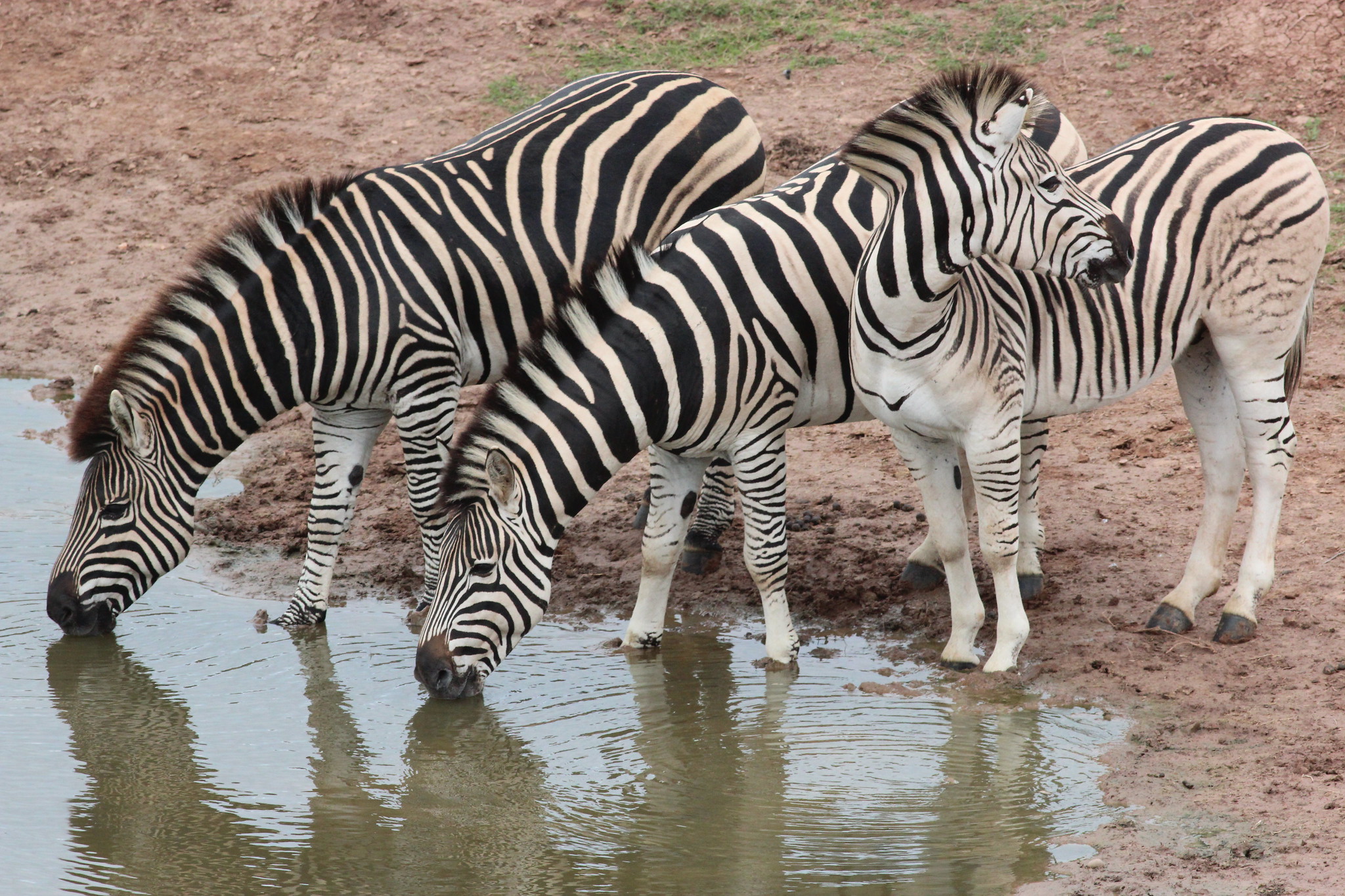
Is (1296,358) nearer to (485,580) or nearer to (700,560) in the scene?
(700,560)

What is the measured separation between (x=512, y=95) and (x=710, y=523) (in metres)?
6.87

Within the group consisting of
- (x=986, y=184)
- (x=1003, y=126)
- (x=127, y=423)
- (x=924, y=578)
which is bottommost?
(x=924, y=578)

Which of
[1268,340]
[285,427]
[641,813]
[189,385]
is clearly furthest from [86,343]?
[1268,340]

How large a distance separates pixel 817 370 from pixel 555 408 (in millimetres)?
1417

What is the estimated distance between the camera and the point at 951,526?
6.50 meters

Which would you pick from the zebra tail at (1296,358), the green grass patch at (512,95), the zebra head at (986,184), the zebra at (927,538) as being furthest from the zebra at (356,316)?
the green grass patch at (512,95)

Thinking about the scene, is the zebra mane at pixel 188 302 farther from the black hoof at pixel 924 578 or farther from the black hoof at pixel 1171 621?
the black hoof at pixel 1171 621

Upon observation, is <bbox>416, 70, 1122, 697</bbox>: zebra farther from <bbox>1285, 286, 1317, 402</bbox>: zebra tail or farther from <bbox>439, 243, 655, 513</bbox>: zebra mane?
<bbox>1285, 286, 1317, 402</bbox>: zebra tail

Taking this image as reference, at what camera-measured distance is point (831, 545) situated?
8055mm

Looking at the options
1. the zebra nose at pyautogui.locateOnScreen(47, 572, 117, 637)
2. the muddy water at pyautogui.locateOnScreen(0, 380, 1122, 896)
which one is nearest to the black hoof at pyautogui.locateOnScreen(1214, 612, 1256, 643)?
the muddy water at pyautogui.locateOnScreen(0, 380, 1122, 896)

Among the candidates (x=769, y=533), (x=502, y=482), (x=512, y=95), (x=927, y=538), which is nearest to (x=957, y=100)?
(x=769, y=533)

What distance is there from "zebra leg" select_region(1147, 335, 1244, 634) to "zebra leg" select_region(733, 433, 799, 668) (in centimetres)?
185

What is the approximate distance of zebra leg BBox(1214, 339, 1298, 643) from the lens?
6621mm

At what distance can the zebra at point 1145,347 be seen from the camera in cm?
601
